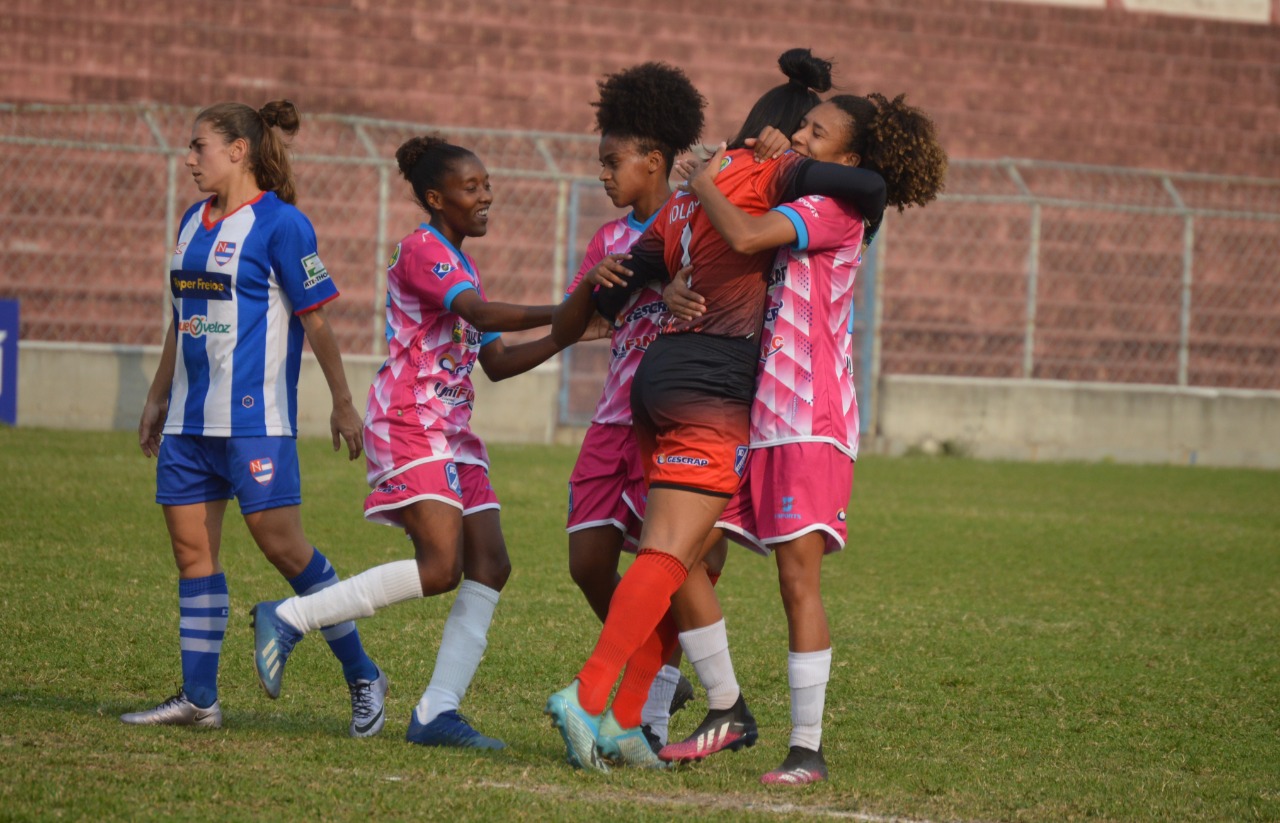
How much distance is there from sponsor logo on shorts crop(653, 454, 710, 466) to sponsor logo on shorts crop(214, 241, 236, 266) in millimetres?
1351

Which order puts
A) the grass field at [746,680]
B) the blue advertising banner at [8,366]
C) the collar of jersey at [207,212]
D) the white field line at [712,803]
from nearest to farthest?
1. the white field line at [712,803]
2. the grass field at [746,680]
3. the collar of jersey at [207,212]
4. the blue advertising banner at [8,366]

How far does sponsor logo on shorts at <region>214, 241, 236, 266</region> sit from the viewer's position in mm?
4422

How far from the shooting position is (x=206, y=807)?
3467 millimetres

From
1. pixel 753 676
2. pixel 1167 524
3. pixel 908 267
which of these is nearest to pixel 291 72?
pixel 908 267

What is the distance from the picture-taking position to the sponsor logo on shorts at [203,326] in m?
4.44

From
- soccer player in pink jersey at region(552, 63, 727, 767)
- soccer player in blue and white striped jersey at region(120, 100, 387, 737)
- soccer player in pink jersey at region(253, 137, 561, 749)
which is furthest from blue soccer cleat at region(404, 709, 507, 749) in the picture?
soccer player in pink jersey at region(552, 63, 727, 767)

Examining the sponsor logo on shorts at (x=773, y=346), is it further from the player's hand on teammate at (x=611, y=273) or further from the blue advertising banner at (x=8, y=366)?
the blue advertising banner at (x=8, y=366)

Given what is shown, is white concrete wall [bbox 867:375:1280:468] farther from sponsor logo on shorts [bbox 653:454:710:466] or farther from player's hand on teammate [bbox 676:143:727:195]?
sponsor logo on shorts [bbox 653:454:710:466]

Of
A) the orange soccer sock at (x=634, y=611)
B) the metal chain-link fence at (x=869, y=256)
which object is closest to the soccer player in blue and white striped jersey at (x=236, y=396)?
the orange soccer sock at (x=634, y=611)

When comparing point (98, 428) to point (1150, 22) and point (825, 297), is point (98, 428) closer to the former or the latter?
point (825, 297)

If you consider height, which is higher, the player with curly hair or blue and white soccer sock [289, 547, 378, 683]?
the player with curly hair

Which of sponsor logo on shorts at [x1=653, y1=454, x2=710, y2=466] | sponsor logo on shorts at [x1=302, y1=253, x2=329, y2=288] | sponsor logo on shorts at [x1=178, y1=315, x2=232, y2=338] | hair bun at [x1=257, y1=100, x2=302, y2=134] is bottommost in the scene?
sponsor logo on shorts at [x1=653, y1=454, x2=710, y2=466]

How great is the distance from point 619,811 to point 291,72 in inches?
592

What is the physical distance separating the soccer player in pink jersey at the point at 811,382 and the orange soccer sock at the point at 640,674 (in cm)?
16
